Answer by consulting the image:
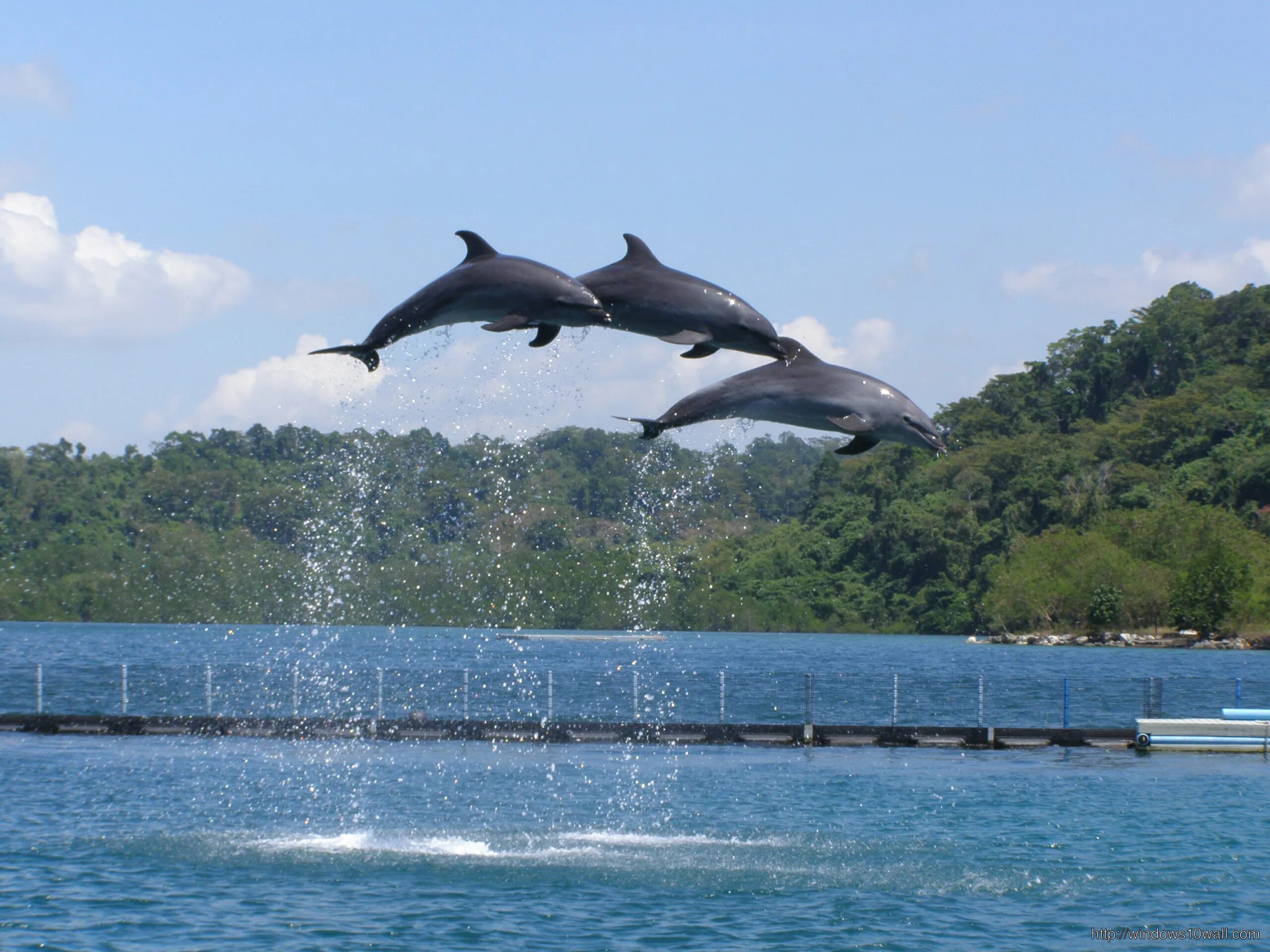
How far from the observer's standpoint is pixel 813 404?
1007 cm

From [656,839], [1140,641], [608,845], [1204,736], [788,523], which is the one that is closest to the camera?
[608,845]

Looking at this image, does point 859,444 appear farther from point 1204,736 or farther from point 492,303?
point 1204,736

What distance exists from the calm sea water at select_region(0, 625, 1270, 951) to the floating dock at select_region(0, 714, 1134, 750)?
0.44 metres

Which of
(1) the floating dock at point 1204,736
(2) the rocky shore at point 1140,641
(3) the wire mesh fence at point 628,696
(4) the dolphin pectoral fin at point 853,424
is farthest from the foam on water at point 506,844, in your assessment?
(2) the rocky shore at point 1140,641

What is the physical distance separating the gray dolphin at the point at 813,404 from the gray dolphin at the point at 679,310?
31cm

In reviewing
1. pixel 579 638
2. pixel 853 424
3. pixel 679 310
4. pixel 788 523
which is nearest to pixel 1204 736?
pixel 853 424

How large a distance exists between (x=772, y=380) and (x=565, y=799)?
2433 centimetres

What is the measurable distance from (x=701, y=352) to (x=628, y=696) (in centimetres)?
6004

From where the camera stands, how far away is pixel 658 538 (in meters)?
170

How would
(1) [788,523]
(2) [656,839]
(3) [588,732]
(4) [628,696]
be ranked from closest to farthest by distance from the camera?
(2) [656,839] < (3) [588,732] < (4) [628,696] < (1) [788,523]

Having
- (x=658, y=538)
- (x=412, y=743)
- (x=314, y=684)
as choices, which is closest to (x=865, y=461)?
(x=658, y=538)

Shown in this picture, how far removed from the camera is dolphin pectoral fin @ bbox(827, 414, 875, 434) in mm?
9844

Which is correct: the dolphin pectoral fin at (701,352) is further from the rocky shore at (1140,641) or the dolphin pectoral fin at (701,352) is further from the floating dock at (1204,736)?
the rocky shore at (1140,641)

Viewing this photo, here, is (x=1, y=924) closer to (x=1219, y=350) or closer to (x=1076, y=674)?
(x=1076, y=674)
